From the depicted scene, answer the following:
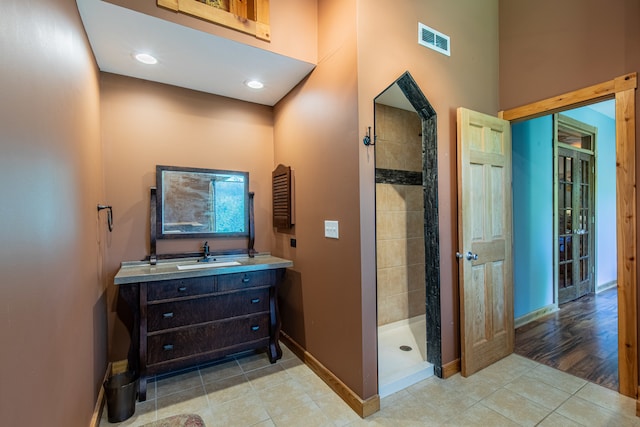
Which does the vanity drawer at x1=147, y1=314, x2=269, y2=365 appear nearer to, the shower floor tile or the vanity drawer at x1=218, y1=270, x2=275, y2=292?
the vanity drawer at x1=218, y1=270, x2=275, y2=292

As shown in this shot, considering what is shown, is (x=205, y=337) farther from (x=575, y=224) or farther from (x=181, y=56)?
(x=575, y=224)

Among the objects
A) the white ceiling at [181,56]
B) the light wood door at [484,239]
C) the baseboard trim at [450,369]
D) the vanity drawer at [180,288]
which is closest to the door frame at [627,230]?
the light wood door at [484,239]

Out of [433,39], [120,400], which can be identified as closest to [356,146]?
[433,39]

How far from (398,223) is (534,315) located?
6.77 feet

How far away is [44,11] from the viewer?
1181mm

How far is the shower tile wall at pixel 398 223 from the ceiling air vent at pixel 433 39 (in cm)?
77

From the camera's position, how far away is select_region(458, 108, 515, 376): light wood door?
2381 mm

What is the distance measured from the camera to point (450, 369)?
2.37 m

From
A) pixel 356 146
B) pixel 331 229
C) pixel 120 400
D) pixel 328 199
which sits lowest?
pixel 120 400

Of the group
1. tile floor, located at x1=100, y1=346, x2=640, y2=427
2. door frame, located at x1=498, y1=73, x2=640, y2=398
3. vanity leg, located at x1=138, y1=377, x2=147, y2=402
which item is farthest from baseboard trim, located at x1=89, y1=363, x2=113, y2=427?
door frame, located at x1=498, y1=73, x2=640, y2=398

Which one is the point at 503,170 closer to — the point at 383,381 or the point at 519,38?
the point at 519,38

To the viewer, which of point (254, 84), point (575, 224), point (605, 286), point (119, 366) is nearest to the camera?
point (119, 366)

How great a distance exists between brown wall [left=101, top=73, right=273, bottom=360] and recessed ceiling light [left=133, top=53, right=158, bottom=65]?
14.4 inches

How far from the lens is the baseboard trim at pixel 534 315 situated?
3350 mm
